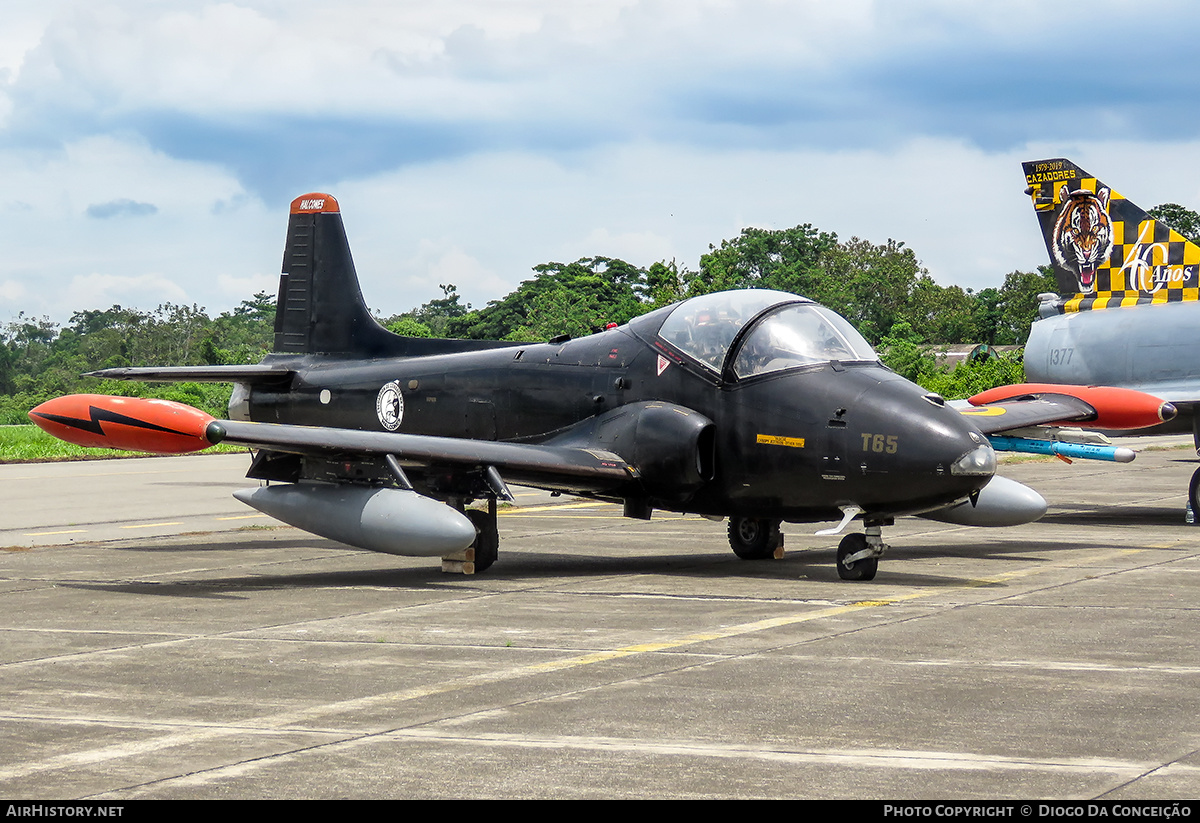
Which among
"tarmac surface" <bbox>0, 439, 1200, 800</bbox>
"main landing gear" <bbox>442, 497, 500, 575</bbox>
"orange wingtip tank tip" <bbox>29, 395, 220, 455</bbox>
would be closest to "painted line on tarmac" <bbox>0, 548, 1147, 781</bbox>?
"tarmac surface" <bbox>0, 439, 1200, 800</bbox>

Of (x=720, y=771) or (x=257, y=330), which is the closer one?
(x=720, y=771)

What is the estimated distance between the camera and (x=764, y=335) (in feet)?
44.5

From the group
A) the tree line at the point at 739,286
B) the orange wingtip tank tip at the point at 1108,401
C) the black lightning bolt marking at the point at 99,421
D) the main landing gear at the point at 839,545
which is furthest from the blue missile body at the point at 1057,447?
the tree line at the point at 739,286

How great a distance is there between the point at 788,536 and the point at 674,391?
16.5ft

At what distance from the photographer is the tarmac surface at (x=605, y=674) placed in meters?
5.94

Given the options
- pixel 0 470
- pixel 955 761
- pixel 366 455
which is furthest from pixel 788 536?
pixel 0 470

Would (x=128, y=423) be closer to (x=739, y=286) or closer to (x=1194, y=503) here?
(x=1194, y=503)

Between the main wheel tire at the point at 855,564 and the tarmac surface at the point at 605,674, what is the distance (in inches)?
9.3

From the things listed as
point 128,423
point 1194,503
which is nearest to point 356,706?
point 128,423

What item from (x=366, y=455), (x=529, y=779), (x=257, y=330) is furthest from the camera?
(x=257, y=330)

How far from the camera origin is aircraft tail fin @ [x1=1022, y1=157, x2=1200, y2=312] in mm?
23125

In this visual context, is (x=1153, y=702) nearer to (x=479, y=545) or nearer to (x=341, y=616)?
(x=341, y=616)

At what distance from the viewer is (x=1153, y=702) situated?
7.41 meters

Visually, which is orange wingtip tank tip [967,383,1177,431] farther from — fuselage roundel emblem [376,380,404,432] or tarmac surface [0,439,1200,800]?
fuselage roundel emblem [376,380,404,432]
